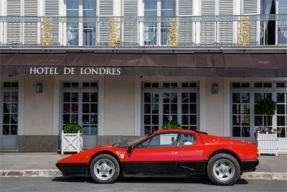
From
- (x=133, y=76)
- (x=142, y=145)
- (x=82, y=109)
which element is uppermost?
(x=133, y=76)

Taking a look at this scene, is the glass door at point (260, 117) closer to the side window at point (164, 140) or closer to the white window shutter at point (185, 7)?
the white window shutter at point (185, 7)

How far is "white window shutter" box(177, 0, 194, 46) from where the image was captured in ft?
40.8

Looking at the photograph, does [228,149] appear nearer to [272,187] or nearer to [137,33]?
[272,187]

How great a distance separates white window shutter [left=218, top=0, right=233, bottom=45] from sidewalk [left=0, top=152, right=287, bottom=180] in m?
4.45

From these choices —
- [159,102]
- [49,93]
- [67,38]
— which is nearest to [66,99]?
[49,93]

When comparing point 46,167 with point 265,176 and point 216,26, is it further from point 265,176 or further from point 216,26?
point 216,26

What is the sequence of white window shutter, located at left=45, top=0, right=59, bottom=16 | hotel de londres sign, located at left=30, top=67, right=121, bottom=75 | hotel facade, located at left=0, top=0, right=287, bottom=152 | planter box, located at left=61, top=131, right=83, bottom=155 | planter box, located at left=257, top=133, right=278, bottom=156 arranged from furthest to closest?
white window shutter, located at left=45, top=0, right=59, bottom=16, hotel facade, located at left=0, top=0, right=287, bottom=152, planter box, located at left=61, top=131, right=83, bottom=155, planter box, located at left=257, top=133, right=278, bottom=156, hotel de londres sign, located at left=30, top=67, right=121, bottom=75

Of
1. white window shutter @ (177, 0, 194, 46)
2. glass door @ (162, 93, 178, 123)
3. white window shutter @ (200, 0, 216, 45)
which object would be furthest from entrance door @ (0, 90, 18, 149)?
white window shutter @ (200, 0, 216, 45)

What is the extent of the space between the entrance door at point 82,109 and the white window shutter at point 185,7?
179 inches

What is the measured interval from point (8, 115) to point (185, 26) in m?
7.65

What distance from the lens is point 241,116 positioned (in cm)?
1258

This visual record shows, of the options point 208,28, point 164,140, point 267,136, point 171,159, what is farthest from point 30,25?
point 267,136

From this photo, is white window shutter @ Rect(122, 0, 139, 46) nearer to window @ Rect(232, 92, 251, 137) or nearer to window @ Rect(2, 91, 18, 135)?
window @ Rect(232, 92, 251, 137)

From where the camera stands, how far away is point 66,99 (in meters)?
13.0
